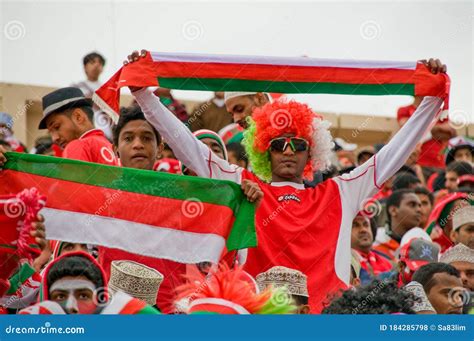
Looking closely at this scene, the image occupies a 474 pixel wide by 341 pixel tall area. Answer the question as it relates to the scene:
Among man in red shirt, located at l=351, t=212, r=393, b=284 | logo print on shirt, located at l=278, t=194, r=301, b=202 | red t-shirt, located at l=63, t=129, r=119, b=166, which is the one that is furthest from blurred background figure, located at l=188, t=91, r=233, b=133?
logo print on shirt, located at l=278, t=194, r=301, b=202

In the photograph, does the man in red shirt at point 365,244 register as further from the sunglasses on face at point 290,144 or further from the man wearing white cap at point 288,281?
the man wearing white cap at point 288,281

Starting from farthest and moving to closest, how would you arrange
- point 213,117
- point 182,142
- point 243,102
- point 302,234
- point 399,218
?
point 213,117, point 399,218, point 243,102, point 182,142, point 302,234

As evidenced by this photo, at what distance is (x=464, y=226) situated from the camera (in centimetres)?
1016

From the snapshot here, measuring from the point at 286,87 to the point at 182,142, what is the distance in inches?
36.6

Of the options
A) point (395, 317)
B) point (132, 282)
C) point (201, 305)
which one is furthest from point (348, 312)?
point (132, 282)

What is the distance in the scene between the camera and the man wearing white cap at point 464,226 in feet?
33.1

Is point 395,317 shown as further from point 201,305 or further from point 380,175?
point 380,175

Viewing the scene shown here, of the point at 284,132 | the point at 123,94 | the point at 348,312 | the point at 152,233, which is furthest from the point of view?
the point at 123,94

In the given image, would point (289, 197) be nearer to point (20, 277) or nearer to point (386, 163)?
point (386, 163)

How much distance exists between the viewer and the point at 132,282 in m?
7.64

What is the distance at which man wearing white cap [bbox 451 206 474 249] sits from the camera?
10.1 meters

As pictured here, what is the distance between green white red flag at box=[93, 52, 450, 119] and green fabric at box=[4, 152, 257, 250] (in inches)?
26.2

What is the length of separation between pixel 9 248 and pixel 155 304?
0.99 m

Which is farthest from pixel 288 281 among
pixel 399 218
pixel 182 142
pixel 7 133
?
pixel 7 133
